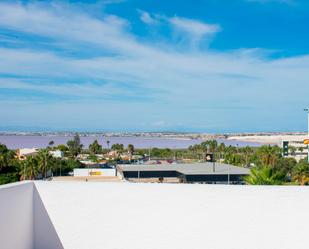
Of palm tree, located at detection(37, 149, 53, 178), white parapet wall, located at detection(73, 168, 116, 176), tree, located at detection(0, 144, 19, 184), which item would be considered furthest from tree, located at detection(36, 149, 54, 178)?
white parapet wall, located at detection(73, 168, 116, 176)

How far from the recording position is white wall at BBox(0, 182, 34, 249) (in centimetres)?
388

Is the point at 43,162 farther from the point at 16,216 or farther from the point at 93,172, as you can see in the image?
the point at 16,216

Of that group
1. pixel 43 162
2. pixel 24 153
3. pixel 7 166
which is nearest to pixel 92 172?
pixel 43 162

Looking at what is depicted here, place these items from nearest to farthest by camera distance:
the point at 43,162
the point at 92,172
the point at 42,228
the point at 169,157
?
the point at 42,228 → the point at 92,172 → the point at 43,162 → the point at 169,157

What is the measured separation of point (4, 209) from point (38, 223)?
69 cm

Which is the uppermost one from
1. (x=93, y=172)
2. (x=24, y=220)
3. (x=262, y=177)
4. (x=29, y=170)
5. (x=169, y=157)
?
(x=24, y=220)

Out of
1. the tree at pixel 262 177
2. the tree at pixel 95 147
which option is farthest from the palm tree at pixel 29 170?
the tree at pixel 95 147

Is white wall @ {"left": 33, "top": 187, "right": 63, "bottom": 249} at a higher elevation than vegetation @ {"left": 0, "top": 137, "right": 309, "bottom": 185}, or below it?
higher

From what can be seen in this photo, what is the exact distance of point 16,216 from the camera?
4.11 meters

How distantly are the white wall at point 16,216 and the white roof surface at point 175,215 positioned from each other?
0.21 metres

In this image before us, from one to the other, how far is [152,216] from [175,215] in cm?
24

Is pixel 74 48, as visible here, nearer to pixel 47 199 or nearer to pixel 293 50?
pixel 293 50

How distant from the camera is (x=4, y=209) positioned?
3885 mm

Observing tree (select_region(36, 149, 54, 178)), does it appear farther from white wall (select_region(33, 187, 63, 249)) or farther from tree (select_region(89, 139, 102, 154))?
tree (select_region(89, 139, 102, 154))
